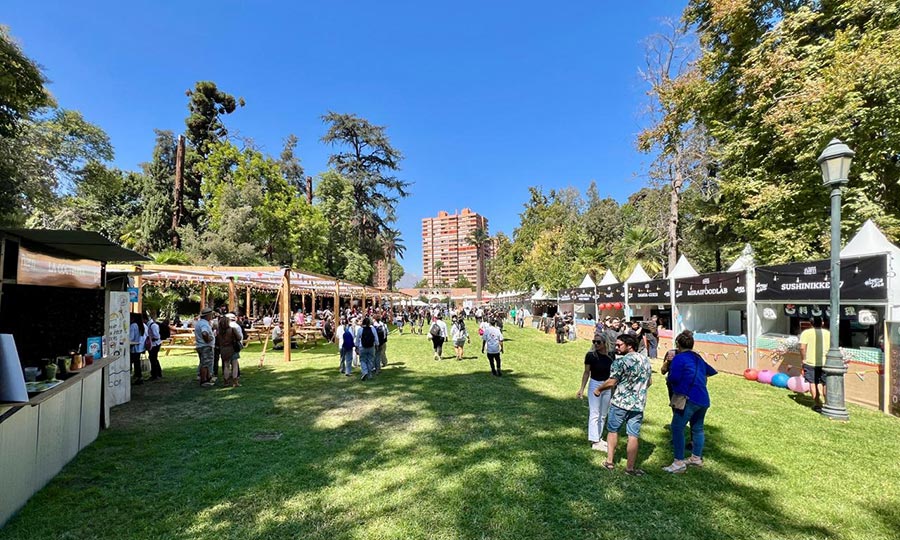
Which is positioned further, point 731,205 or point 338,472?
point 731,205

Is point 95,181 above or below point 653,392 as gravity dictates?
above

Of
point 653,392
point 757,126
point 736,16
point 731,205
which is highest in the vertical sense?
point 736,16

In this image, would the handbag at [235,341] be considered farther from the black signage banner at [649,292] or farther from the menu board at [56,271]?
the black signage banner at [649,292]

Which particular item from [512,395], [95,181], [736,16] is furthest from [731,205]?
[95,181]

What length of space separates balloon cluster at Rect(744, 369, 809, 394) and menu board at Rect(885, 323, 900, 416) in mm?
1336

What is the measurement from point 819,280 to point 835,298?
7.28 ft

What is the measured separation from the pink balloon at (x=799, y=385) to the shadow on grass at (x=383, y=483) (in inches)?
154

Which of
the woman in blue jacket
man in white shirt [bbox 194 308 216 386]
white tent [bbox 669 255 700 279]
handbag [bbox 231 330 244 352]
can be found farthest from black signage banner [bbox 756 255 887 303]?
man in white shirt [bbox 194 308 216 386]

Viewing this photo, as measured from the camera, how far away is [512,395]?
8.27m

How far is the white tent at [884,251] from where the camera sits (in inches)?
274

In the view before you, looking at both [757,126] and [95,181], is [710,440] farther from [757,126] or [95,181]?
[95,181]

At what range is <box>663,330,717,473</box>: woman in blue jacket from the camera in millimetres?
4387

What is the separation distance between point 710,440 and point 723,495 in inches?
72.5

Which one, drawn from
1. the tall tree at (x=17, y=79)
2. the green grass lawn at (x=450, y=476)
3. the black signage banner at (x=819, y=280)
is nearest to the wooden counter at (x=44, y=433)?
the green grass lawn at (x=450, y=476)
